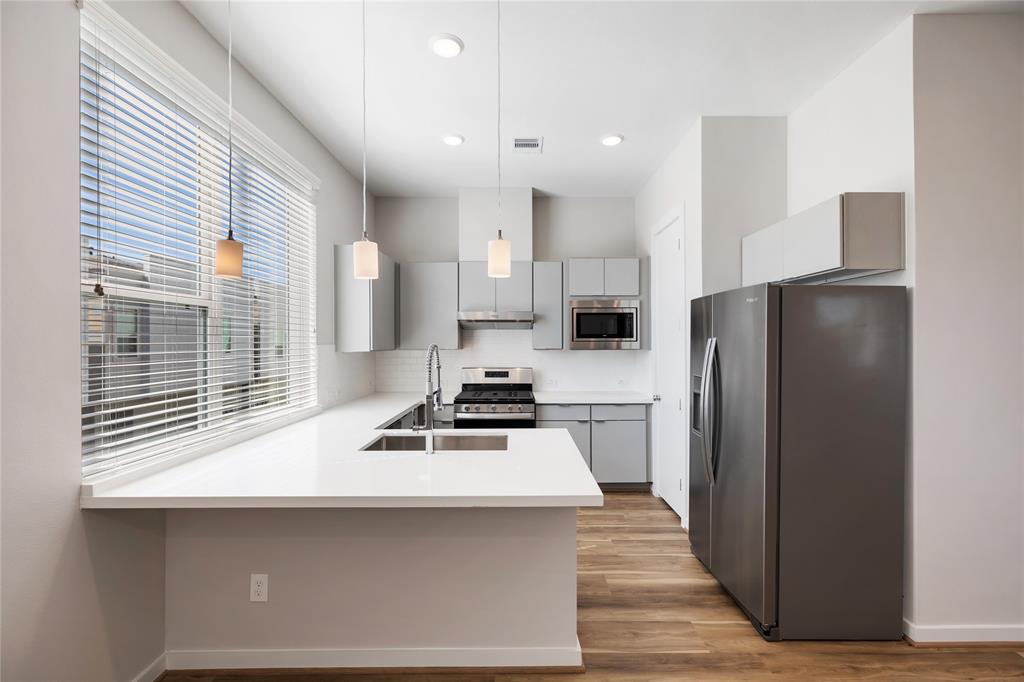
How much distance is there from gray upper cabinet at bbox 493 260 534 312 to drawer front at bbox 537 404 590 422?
3.06ft

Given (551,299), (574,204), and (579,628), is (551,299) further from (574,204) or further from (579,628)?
(579,628)

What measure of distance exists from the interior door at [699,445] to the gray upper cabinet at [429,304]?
2278 millimetres

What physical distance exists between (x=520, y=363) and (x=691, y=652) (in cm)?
316

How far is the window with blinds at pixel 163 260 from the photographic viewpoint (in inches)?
70.4

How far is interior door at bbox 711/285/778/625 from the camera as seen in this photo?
2.35 metres

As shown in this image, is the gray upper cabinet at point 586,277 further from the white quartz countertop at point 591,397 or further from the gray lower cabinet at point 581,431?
the gray lower cabinet at point 581,431

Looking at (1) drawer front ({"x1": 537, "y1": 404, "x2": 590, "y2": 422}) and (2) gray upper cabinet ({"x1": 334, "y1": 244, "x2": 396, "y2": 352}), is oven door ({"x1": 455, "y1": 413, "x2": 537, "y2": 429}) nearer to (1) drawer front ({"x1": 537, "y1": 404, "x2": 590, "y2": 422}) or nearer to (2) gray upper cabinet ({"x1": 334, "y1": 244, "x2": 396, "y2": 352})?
(1) drawer front ({"x1": 537, "y1": 404, "x2": 590, "y2": 422})

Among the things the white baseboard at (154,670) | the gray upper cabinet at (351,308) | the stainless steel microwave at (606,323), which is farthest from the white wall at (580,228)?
the white baseboard at (154,670)

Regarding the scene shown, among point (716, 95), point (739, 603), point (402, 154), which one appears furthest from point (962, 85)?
point (402, 154)

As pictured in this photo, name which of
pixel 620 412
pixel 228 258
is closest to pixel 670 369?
pixel 620 412

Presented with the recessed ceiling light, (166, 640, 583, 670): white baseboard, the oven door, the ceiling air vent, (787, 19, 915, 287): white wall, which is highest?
the ceiling air vent

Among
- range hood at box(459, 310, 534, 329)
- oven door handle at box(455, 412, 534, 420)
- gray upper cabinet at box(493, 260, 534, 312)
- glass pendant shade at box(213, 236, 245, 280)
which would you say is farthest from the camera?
gray upper cabinet at box(493, 260, 534, 312)

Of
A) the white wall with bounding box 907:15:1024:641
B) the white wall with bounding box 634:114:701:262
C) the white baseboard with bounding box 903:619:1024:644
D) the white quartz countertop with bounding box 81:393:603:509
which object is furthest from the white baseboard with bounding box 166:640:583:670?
the white wall with bounding box 634:114:701:262

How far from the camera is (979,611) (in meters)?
2.35
